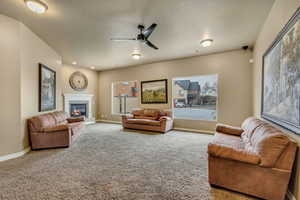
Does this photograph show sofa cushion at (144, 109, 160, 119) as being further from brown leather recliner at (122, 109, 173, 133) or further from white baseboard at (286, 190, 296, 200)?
white baseboard at (286, 190, 296, 200)

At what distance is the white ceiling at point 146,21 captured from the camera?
2.23 meters

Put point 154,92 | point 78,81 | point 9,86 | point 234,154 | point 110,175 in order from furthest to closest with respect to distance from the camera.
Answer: point 78,81 < point 154,92 < point 9,86 < point 110,175 < point 234,154

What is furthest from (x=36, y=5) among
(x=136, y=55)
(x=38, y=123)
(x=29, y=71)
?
(x=136, y=55)

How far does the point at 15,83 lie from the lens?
2770 mm

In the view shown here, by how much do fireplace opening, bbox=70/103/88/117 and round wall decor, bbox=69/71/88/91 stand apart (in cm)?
79

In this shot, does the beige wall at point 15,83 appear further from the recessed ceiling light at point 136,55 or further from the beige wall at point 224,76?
the beige wall at point 224,76

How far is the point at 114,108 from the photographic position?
715cm

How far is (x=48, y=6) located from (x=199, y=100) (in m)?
4.84

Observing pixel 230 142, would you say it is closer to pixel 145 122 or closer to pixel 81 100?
pixel 145 122

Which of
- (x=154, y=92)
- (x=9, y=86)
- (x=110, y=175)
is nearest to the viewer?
(x=110, y=175)

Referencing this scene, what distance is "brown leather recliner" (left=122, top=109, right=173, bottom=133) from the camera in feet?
15.6

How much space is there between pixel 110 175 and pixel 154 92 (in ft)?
13.5

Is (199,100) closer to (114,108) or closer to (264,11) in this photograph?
(264,11)

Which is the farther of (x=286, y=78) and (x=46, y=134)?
(x=46, y=134)
